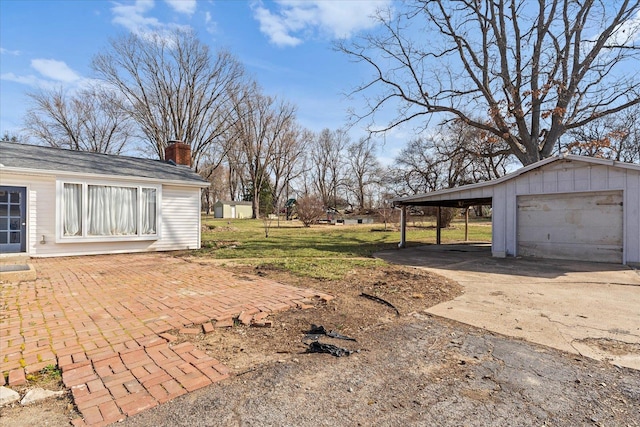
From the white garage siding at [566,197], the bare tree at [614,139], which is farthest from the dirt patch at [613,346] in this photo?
the bare tree at [614,139]

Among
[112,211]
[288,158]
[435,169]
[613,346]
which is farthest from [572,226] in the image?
[288,158]

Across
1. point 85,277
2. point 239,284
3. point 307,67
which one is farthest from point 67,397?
point 307,67

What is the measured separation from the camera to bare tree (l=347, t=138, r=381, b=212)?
50.2m

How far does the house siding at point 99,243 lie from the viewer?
8828mm

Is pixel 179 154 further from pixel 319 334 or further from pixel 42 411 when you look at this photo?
pixel 42 411

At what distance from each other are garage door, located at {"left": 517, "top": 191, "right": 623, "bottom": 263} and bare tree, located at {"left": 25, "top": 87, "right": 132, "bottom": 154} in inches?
1072

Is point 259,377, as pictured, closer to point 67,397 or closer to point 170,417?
point 170,417

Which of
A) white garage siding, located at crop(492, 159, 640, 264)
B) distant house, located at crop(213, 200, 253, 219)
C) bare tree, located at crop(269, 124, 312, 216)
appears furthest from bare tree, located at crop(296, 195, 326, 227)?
distant house, located at crop(213, 200, 253, 219)

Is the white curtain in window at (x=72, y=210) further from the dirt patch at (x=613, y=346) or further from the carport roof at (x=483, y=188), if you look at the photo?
the dirt patch at (x=613, y=346)

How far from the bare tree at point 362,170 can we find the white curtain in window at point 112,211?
41.3 m

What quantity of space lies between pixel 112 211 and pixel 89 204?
2.01 feet

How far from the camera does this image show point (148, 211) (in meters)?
10.5

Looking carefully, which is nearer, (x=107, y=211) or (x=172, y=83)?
(x=107, y=211)

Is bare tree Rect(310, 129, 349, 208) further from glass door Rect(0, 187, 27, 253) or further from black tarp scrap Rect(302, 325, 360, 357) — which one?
black tarp scrap Rect(302, 325, 360, 357)
